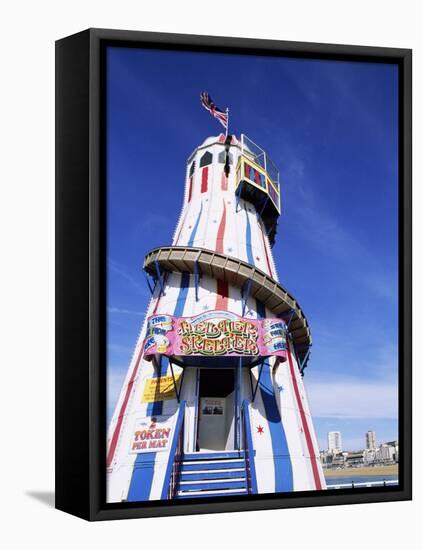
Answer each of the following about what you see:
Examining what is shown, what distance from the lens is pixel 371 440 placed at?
54.7ft

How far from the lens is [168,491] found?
50.7 feet

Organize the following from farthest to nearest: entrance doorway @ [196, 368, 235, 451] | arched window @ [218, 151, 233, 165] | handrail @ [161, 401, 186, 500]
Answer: arched window @ [218, 151, 233, 165] → entrance doorway @ [196, 368, 235, 451] → handrail @ [161, 401, 186, 500]

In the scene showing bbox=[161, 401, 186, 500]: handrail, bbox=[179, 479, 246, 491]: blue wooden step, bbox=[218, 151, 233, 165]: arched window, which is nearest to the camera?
bbox=[161, 401, 186, 500]: handrail

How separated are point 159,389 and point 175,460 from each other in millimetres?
919

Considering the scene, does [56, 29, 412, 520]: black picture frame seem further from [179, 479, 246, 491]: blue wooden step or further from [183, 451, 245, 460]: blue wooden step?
[183, 451, 245, 460]: blue wooden step

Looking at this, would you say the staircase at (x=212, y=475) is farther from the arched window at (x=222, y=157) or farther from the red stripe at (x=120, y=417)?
the arched window at (x=222, y=157)

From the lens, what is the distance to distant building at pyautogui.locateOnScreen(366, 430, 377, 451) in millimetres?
16672

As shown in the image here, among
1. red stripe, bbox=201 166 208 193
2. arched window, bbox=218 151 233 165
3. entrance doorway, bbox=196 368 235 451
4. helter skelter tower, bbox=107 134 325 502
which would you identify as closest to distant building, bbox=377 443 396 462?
helter skelter tower, bbox=107 134 325 502

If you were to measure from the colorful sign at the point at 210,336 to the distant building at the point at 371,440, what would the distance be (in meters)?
1.77

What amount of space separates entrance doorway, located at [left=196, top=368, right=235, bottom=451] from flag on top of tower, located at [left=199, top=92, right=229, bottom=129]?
319 centimetres

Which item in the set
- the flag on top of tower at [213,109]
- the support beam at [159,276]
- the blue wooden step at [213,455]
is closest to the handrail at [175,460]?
the blue wooden step at [213,455]

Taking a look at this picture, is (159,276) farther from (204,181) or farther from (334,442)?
(334,442)

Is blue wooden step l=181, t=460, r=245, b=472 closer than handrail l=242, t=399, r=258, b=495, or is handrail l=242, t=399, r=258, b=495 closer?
blue wooden step l=181, t=460, r=245, b=472

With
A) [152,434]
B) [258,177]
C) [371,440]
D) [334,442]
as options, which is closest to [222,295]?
[258,177]
